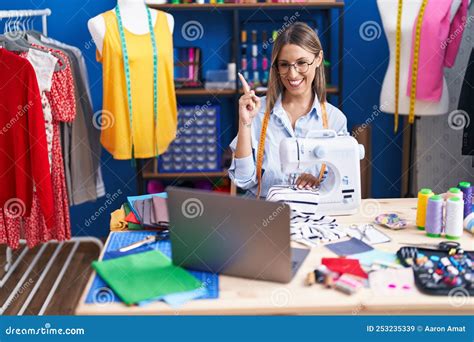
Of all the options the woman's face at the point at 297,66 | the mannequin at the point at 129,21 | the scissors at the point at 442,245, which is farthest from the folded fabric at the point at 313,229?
the mannequin at the point at 129,21

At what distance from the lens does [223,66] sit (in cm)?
429

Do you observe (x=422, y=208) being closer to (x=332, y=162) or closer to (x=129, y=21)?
(x=332, y=162)

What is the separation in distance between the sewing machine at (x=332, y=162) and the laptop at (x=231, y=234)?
0.52m

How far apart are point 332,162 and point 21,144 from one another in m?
1.69

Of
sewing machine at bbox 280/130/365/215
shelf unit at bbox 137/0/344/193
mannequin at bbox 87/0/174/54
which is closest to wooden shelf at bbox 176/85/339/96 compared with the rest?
shelf unit at bbox 137/0/344/193

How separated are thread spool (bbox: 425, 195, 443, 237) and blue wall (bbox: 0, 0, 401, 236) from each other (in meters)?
2.28

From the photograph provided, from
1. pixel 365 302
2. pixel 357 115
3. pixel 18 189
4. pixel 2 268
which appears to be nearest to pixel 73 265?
pixel 2 268

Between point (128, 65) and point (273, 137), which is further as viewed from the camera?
point (128, 65)

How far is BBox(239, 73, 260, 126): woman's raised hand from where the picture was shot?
7.82 feet

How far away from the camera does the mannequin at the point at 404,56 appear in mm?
3666

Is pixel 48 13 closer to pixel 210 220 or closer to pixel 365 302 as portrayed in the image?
pixel 210 220

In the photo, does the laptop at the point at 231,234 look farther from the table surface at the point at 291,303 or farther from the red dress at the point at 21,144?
the red dress at the point at 21,144

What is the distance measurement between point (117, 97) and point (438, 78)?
1.80 metres

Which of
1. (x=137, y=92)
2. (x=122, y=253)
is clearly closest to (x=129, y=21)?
(x=137, y=92)
